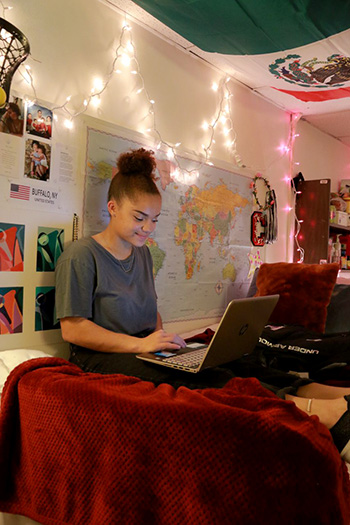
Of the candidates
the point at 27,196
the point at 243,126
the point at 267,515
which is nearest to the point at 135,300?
the point at 27,196

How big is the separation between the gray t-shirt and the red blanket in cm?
59

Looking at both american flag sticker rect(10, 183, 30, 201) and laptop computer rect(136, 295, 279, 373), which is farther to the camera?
american flag sticker rect(10, 183, 30, 201)

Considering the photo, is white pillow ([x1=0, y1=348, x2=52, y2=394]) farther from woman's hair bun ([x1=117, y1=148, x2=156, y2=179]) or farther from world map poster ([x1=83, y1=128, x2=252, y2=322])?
woman's hair bun ([x1=117, y1=148, x2=156, y2=179])

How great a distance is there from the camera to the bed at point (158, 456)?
24.0 inches

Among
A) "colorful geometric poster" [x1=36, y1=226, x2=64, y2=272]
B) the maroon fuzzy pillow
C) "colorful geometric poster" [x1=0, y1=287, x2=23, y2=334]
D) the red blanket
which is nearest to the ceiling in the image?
"colorful geometric poster" [x1=36, y1=226, x2=64, y2=272]

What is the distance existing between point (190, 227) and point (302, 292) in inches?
28.8

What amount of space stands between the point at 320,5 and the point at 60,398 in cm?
167

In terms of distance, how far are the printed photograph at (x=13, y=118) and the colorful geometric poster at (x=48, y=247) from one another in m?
0.37

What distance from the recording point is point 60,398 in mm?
792

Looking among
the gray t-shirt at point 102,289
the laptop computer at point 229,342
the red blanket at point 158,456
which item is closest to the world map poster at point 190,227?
the gray t-shirt at point 102,289

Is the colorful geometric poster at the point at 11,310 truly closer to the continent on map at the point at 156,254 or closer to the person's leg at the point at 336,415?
the continent on map at the point at 156,254

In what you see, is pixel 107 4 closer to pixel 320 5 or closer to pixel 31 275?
pixel 320 5

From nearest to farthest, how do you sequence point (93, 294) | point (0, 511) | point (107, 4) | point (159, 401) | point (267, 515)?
point (267, 515) < point (159, 401) < point (0, 511) < point (93, 294) < point (107, 4)

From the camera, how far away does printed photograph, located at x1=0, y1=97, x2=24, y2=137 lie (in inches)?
58.1
